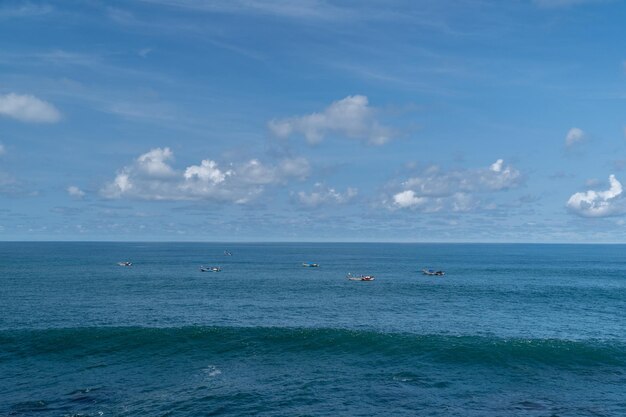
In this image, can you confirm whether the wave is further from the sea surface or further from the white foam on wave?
the white foam on wave

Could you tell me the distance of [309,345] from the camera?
82312 mm

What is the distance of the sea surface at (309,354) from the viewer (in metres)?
57.9

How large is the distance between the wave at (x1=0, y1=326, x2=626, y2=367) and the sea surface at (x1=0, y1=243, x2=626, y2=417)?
13.0 inches

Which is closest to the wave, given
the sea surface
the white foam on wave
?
the sea surface

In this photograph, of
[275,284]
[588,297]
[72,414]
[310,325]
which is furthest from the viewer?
[275,284]

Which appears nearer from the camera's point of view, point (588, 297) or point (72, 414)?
point (72, 414)

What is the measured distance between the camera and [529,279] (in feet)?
611

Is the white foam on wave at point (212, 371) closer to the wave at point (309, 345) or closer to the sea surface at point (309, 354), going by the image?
the sea surface at point (309, 354)

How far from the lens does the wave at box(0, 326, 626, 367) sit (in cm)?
7631

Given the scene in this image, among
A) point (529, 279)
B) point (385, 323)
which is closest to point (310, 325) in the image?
point (385, 323)

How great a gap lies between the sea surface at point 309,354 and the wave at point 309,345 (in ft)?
1.08

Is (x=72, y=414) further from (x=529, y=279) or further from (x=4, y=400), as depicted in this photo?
(x=529, y=279)

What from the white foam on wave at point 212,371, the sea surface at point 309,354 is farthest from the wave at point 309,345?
the white foam on wave at point 212,371

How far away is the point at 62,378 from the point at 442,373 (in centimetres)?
5347
